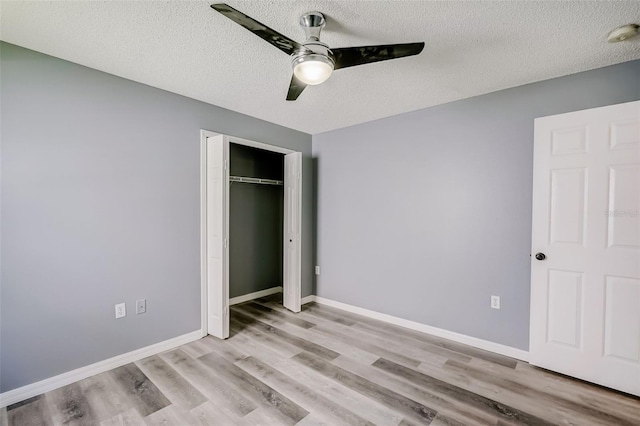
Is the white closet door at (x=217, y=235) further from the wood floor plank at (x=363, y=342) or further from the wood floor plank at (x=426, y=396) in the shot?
the wood floor plank at (x=426, y=396)

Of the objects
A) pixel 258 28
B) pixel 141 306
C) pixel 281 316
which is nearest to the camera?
pixel 258 28

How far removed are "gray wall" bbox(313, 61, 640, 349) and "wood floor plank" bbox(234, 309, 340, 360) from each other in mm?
1094

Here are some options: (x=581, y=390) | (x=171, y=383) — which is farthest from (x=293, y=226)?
(x=581, y=390)

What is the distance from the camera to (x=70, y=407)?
1.93 meters

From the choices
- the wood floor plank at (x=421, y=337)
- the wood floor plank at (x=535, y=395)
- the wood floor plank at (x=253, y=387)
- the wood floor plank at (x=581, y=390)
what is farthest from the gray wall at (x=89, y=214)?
the wood floor plank at (x=581, y=390)

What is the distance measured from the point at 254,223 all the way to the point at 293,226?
2.95ft

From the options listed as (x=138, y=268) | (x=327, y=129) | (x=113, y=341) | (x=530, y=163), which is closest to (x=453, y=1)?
(x=530, y=163)

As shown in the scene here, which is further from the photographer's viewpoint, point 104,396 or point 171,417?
point 104,396

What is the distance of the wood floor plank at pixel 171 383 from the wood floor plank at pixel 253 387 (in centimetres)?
25

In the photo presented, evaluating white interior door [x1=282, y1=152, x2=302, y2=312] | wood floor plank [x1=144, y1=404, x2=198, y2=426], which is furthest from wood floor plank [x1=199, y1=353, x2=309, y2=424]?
white interior door [x1=282, y1=152, x2=302, y2=312]

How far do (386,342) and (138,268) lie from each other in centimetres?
256

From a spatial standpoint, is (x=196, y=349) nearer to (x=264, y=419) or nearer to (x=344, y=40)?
(x=264, y=419)

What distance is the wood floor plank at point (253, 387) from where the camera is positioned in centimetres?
192

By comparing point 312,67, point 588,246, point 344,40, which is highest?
point 344,40
